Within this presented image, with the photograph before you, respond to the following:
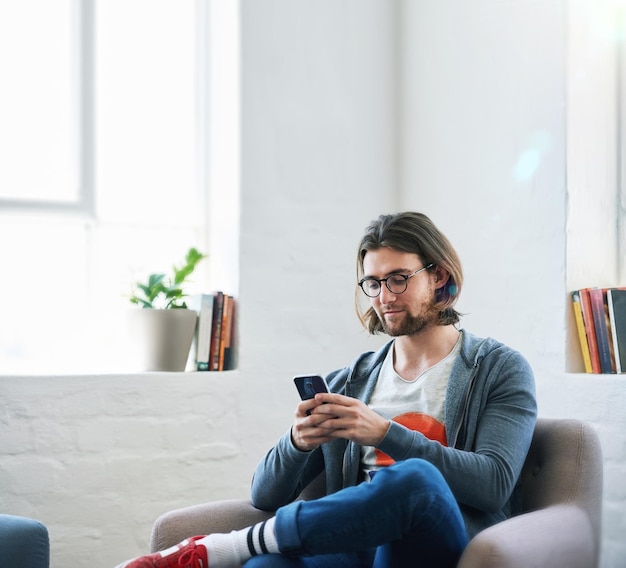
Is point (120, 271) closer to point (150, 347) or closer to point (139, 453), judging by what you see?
point (150, 347)

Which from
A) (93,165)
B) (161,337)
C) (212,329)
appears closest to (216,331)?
(212,329)

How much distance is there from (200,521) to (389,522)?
1.65 feet

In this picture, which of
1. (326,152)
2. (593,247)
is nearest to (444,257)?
(593,247)

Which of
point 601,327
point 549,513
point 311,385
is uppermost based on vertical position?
point 601,327

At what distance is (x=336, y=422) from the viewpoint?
188 cm

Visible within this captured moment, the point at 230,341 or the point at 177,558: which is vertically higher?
the point at 230,341

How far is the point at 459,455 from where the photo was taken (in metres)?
1.83

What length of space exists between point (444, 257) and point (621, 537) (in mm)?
1051

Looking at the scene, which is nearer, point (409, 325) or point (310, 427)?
point (310, 427)

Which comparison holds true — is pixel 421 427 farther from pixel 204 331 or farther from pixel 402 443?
pixel 204 331

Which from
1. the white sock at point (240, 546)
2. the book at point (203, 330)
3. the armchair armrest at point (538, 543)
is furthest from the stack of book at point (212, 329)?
the armchair armrest at point (538, 543)

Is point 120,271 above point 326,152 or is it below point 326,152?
below

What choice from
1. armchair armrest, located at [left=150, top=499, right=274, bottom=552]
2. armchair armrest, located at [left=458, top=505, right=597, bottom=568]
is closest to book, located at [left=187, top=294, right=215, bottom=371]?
armchair armrest, located at [left=150, top=499, right=274, bottom=552]

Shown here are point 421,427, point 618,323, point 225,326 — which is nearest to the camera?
point 421,427
